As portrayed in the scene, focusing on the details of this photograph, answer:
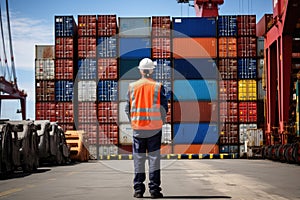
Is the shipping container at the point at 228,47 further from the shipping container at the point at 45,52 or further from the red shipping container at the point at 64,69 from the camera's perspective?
the shipping container at the point at 45,52

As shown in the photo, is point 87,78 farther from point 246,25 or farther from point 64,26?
point 246,25

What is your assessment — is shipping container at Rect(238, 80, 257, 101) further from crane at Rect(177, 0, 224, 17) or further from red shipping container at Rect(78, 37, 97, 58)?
crane at Rect(177, 0, 224, 17)

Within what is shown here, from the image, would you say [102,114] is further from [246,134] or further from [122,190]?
[122,190]

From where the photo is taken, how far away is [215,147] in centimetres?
3634

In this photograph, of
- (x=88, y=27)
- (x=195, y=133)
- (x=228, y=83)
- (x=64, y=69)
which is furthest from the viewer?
(x=88, y=27)

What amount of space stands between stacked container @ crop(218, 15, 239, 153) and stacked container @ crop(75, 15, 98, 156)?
7551mm

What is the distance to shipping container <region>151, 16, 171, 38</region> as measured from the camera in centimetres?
3722

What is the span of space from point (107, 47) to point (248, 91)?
8.90 meters

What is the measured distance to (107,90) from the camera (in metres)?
36.8

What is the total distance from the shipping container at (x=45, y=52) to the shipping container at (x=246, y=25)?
1156cm

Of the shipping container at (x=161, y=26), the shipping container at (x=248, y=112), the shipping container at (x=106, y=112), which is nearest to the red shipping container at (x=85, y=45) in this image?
the shipping container at (x=106, y=112)

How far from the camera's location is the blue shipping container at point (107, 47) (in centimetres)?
3749

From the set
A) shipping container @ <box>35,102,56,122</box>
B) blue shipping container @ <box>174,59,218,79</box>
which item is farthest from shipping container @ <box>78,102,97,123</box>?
blue shipping container @ <box>174,59,218,79</box>

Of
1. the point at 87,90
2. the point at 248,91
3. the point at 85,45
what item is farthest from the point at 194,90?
the point at 85,45
